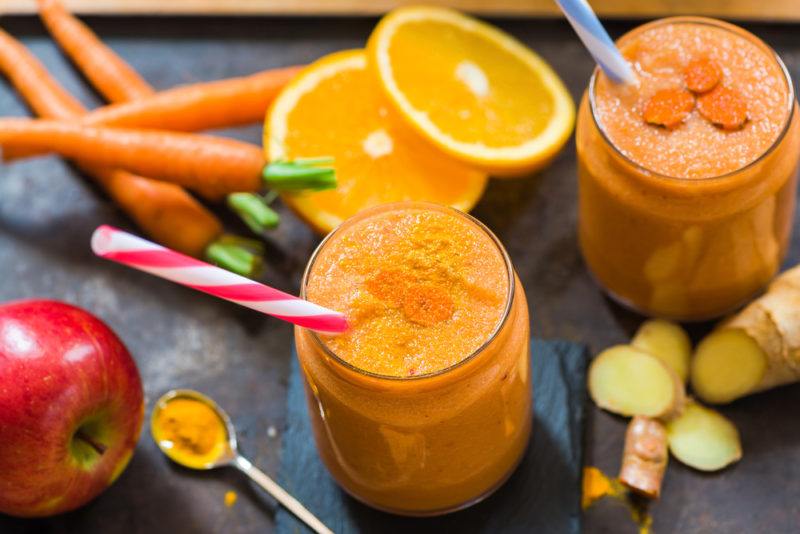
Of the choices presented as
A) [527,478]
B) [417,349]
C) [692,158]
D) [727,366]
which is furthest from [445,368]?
[727,366]

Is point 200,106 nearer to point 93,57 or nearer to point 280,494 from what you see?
point 93,57

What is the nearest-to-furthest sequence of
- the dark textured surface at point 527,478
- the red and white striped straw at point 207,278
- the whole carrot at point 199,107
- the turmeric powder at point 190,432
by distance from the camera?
the red and white striped straw at point 207,278, the dark textured surface at point 527,478, the turmeric powder at point 190,432, the whole carrot at point 199,107

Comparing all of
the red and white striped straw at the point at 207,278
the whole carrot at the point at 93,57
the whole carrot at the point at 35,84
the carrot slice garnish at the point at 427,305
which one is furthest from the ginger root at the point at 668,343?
the whole carrot at the point at 35,84

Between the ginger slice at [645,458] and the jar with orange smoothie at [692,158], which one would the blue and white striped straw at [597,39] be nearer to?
the jar with orange smoothie at [692,158]

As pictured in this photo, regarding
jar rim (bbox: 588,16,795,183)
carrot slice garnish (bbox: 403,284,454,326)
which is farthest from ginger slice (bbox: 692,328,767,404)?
carrot slice garnish (bbox: 403,284,454,326)

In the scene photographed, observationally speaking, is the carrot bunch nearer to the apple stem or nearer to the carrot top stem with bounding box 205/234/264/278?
the carrot top stem with bounding box 205/234/264/278

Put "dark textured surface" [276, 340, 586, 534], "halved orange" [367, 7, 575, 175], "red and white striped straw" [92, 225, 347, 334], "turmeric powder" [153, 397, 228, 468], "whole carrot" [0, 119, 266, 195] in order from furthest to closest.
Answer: "whole carrot" [0, 119, 266, 195]
"halved orange" [367, 7, 575, 175]
"turmeric powder" [153, 397, 228, 468]
"dark textured surface" [276, 340, 586, 534]
"red and white striped straw" [92, 225, 347, 334]

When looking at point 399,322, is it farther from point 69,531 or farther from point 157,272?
point 69,531
